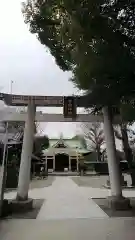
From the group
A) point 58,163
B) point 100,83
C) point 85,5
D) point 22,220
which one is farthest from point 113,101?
point 58,163

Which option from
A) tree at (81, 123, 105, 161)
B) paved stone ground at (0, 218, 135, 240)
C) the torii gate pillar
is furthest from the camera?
tree at (81, 123, 105, 161)

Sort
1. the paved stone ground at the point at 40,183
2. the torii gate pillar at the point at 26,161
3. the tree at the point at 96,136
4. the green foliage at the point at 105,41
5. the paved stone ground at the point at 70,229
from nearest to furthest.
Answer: the green foliage at the point at 105,41 → the paved stone ground at the point at 70,229 → the torii gate pillar at the point at 26,161 → the paved stone ground at the point at 40,183 → the tree at the point at 96,136

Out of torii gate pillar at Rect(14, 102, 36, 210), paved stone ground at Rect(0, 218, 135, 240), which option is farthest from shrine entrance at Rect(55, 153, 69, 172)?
paved stone ground at Rect(0, 218, 135, 240)

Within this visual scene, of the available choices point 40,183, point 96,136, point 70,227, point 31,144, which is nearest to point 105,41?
point 70,227

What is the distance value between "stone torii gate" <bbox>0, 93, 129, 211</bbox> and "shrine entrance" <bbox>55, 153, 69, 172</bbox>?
2966cm

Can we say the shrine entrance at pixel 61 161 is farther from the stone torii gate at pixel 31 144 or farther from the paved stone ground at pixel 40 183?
the stone torii gate at pixel 31 144

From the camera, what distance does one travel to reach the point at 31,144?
9984mm

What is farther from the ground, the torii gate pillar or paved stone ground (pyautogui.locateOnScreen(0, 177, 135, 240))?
the torii gate pillar

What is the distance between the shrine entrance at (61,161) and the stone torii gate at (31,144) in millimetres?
29663

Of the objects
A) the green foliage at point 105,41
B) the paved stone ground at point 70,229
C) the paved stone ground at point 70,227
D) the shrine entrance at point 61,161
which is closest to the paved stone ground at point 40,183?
the paved stone ground at point 70,227

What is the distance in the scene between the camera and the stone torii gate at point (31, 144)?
9422 mm

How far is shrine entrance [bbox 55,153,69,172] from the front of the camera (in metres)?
39.8

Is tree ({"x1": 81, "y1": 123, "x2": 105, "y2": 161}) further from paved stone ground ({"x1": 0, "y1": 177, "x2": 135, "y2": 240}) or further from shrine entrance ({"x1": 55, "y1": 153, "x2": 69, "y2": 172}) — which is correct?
paved stone ground ({"x1": 0, "y1": 177, "x2": 135, "y2": 240})

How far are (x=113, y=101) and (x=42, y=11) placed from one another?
2952 mm
